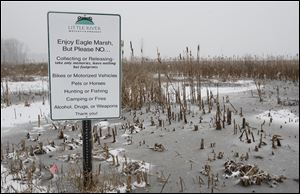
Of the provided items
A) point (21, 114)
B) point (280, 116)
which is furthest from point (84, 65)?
point (21, 114)

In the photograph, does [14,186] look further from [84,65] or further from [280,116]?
[280,116]

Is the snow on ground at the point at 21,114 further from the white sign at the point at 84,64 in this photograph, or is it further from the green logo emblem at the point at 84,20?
the green logo emblem at the point at 84,20

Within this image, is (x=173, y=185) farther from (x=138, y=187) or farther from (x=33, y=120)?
(x=33, y=120)

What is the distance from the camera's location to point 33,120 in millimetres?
7297

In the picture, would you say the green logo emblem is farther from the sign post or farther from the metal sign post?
the metal sign post

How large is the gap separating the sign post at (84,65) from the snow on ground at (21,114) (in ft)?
12.7

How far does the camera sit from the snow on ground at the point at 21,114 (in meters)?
7.23

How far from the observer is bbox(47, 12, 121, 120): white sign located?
11.2 ft

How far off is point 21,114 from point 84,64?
197 inches

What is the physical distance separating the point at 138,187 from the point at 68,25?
6.01 ft

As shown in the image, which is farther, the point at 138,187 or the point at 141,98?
the point at 141,98

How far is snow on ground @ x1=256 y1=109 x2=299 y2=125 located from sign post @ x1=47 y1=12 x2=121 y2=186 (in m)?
3.43

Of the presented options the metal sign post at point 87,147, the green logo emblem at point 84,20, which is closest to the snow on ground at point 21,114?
the metal sign post at point 87,147

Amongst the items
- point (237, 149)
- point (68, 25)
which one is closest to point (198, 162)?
point (237, 149)
